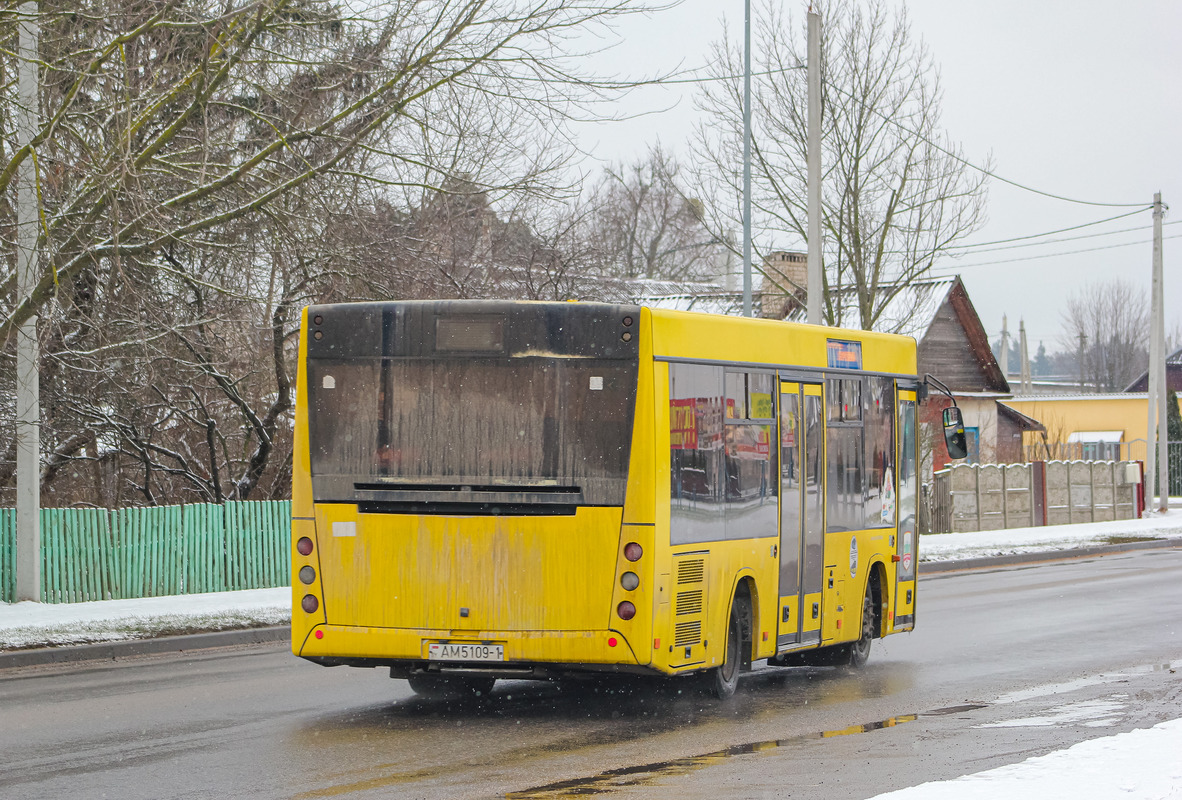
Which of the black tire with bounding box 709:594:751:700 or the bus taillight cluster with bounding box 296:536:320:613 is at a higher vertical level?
the bus taillight cluster with bounding box 296:536:320:613

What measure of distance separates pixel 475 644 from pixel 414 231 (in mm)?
13355

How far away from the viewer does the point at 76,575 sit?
59.5 ft

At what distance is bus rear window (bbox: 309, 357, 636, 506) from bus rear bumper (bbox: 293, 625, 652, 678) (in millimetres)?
855

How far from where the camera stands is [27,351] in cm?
Answer: 1650

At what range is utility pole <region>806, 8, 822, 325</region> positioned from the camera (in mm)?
23172

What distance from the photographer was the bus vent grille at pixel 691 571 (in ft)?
32.1

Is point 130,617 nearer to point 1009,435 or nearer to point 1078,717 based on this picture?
point 1078,717

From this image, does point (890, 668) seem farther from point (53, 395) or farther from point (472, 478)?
point (53, 395)

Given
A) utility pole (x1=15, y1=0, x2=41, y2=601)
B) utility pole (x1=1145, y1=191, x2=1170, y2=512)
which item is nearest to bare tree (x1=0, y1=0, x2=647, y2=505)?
utility pole (x1=15, y1=0, x2=41, y2=601)

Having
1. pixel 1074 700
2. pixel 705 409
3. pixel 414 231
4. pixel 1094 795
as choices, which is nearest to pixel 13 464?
pixel 414 231

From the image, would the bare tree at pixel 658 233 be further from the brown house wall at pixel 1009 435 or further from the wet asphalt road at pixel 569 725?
the wet asphalt road at pixel 569 725

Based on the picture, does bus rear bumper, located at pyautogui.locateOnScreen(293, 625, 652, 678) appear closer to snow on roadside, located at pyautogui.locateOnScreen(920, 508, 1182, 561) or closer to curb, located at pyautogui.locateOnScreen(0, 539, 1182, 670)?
curb, located at pyautogui.locateOnScreen(0, 539, 1182, 670)

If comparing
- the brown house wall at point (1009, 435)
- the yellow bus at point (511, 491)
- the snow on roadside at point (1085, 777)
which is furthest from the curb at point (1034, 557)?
the brown house wall at point (1009, 435)

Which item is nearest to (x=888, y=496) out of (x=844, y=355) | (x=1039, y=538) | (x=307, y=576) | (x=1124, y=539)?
(x=844, y=355)
